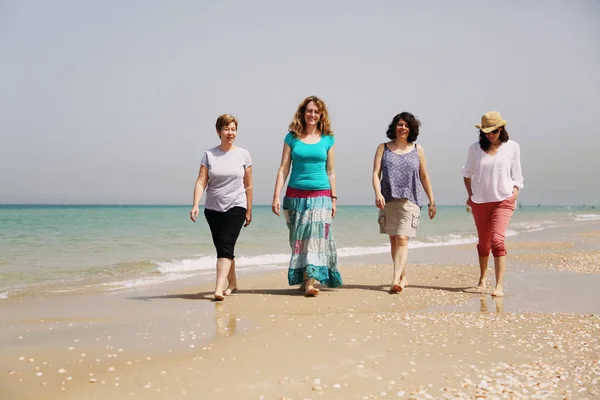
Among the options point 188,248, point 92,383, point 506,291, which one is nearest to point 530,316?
point 506,291

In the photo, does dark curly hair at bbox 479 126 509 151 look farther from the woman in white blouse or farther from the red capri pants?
the red capri pants

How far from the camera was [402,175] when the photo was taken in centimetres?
668

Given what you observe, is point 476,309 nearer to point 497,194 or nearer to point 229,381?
point 497,194

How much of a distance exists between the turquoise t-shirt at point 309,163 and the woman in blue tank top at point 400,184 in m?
0.71

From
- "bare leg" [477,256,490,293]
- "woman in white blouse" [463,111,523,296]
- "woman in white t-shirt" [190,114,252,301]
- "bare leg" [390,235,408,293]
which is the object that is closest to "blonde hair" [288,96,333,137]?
"woman in white t-shirt" [190,114,252,301]

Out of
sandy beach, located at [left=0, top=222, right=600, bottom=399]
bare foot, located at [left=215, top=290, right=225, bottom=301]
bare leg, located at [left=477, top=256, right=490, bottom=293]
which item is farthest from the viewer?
bare leg, located at [left=477, top=256, right=490, bottom=293]

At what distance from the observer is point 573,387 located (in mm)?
3193

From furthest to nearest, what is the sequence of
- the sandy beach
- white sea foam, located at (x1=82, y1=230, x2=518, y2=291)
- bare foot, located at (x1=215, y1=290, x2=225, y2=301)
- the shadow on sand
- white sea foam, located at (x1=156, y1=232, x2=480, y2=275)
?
white sea foam, located at (x1=156, y1=232, x2=480, y2=275) < white sea foam, located at (x1=82, y1=230, x2=518, y2=291) < the shadow on sand < bare foot, located at (x1=215, y1=290, x2=225, y2=301) < the sandy beach

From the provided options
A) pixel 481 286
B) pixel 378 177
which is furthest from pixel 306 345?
pixel 481 286

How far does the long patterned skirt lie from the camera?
6402 mm

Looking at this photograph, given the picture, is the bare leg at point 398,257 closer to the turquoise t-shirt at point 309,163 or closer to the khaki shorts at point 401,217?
the khaki shorts at point 401,217

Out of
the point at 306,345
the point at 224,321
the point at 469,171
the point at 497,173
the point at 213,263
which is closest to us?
the point at 306,345

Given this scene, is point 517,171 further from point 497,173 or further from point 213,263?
point 213,263

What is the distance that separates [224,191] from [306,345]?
8.41ft
